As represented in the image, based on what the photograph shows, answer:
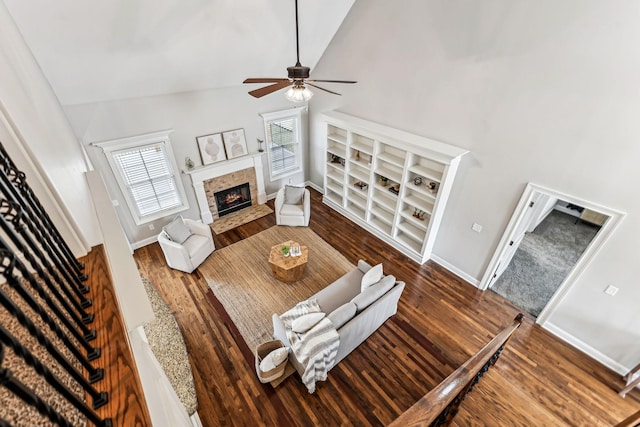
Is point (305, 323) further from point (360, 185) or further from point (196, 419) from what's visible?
point (360, 185)

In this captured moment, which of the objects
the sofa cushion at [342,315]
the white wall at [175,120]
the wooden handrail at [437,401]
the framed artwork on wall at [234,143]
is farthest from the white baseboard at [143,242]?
the wooden handrail at [437,401]

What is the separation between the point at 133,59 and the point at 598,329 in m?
7.71

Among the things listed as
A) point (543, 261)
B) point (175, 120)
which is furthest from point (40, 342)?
point (543, 261)

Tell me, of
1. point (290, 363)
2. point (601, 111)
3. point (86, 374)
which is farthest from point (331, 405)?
point (601, 111)

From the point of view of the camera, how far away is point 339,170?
698 cm

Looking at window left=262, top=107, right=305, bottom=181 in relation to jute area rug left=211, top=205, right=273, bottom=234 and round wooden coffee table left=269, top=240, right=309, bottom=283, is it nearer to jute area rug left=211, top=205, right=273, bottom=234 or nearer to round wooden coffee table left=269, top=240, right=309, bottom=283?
jute area rug left=211, top=205, right=273, bottom=234

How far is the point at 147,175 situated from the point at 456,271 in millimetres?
6371

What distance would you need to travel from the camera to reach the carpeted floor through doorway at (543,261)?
16.3ft

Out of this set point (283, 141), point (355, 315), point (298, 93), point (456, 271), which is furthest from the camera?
point (283, 141)

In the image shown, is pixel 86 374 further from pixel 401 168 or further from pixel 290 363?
pixel 401 168

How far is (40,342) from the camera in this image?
54cm

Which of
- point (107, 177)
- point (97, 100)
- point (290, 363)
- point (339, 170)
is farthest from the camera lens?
point (339, 170)

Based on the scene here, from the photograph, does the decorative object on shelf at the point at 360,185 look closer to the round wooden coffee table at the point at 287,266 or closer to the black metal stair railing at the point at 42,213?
the round wooden coffee table at the point at 287,266

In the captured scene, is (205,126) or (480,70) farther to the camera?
(205,126)
